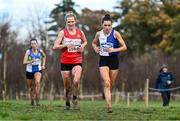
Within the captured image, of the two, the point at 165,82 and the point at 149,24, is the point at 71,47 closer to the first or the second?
the point at 165,82

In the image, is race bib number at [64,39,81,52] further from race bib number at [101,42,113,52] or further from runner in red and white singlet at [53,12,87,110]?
race bib number at [101,42,113,52]

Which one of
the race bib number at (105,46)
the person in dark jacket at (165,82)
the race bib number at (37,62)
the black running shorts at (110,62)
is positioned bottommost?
the person in dark jacket at (165,82)

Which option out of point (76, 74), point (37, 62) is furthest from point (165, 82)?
point (76, 74)

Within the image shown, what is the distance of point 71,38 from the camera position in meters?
14.0

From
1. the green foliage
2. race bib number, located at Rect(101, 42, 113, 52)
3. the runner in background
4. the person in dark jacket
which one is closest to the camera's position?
race bib number, located at Rect(101, 42, 113, 52)

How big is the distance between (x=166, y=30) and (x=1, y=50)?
18923mm

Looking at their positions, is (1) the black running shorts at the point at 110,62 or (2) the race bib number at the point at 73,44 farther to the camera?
(2) the race bib number at the point at 73,44

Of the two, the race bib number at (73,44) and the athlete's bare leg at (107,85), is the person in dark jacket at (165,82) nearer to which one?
the race bib number at (73,44)

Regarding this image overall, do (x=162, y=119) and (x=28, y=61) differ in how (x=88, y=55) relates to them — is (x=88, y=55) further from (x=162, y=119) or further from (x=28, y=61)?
(x=162, y=119)

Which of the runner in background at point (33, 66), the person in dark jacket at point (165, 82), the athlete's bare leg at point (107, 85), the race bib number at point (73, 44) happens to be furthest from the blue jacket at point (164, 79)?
the athlete's bare leg at point (107, 85)

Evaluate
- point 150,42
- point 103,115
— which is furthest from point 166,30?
point 103,115

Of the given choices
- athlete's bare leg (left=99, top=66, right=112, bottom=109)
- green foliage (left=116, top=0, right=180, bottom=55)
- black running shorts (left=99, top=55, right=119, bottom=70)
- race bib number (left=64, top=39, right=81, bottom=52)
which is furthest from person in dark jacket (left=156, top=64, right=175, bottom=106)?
green foliage (left=116, top=0, right=180, bottom=55)

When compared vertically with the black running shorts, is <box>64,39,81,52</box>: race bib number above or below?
above

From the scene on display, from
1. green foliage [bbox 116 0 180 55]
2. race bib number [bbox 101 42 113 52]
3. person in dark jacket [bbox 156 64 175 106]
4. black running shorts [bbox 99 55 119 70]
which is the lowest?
person in dark jacket [bbox 156 64 175 106]
